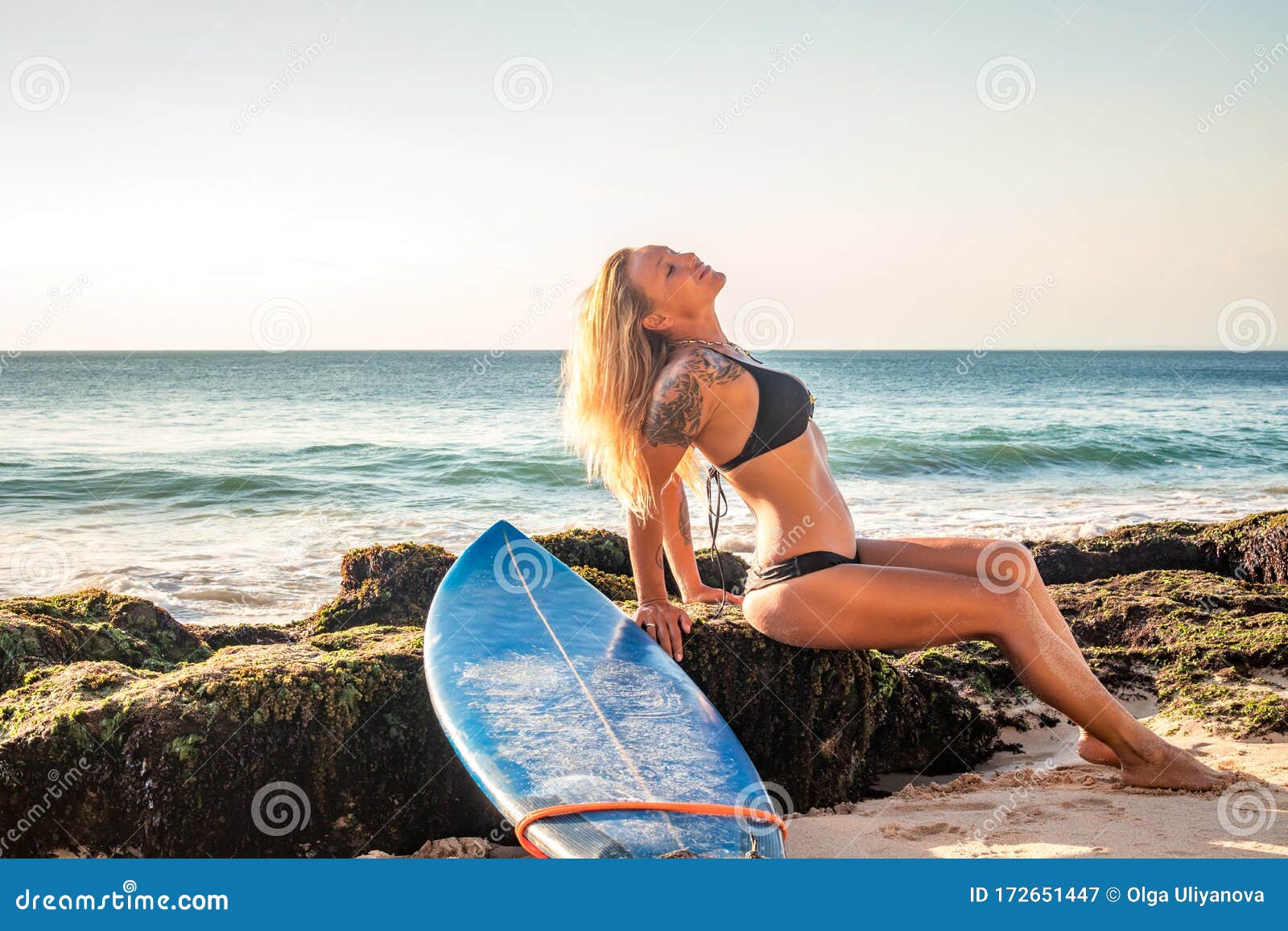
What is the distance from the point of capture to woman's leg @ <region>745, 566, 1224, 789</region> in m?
2.94

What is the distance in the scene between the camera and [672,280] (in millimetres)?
3266

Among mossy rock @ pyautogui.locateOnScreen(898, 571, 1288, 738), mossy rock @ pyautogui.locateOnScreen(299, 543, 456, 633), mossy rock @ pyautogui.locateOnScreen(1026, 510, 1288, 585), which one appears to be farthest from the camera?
mossy rock @ pyautogui.locateOnScreen(1026, 510, 1288, 585)

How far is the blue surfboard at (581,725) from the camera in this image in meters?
2.37

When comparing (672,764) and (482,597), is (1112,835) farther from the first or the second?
(482,597)

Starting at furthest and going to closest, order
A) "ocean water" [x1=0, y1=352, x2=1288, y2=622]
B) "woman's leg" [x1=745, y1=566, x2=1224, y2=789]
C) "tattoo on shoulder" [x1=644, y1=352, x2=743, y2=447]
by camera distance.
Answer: "ocean water" [x1=0, y1=352, x2=1288, y2=622]
"tattoo on shoulder" [x1=644, y1=352, x2=743, y2=447]
"woman's leg" [x1=745, y1=566, x2=1224, y2=789]

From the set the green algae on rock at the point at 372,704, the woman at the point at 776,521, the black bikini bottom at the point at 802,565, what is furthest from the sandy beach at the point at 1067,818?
the black bikini bottom at the point at 802,565

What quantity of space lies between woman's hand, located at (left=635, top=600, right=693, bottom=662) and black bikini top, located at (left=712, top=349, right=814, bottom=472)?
598 mm

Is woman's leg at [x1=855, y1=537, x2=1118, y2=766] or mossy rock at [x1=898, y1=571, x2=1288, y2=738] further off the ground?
woman's leg at [x1=855, y1=537, x2=1118, y2=766]

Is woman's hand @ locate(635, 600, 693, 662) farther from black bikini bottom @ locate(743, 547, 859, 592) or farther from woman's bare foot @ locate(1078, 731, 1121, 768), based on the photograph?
woman's bare foot @ locate(1078, 731, 1121, 768)

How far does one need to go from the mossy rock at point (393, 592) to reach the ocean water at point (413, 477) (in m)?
2.07

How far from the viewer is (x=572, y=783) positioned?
2496 millimetres

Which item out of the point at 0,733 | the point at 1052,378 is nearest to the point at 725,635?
the point at 0,733

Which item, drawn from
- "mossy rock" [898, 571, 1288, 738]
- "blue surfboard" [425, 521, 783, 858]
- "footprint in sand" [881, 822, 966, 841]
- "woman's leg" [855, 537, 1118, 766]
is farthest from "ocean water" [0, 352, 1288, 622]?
"footprint in sand" [881, 822, 966, 841]

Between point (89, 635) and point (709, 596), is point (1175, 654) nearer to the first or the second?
point (709, 596)
